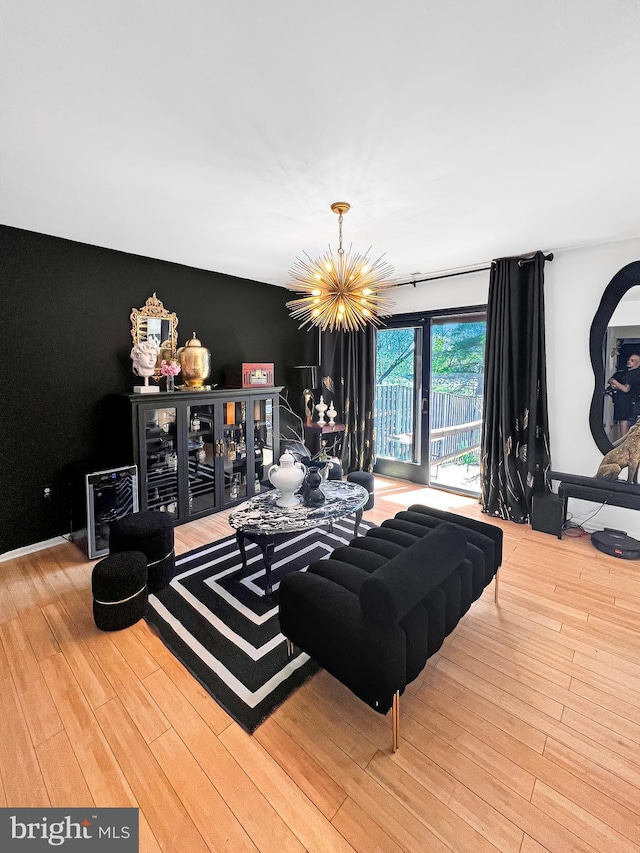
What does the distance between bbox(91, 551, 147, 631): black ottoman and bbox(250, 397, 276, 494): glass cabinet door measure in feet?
6.72

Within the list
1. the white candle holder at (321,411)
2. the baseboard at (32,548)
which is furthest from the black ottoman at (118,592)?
the white candle holder at (321,411)

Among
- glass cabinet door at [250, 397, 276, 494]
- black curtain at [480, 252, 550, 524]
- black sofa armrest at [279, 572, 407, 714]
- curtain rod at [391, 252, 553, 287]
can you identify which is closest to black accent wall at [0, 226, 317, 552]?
glass cabinet door at [250, 397, 276, 494]

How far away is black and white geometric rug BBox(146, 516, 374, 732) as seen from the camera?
5.73ft

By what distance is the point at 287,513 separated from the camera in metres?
2.55

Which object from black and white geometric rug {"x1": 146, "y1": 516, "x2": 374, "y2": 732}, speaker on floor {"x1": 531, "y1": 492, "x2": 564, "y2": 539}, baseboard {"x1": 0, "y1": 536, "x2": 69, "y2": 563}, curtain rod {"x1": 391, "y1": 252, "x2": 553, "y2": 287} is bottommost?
black and white geometric rug {"x1": 146, "y1": 516, "x2": 374, "y2": 732}

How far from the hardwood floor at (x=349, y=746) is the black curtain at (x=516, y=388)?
1.53 m

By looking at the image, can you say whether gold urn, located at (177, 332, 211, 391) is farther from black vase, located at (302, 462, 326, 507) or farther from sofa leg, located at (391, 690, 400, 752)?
sofa leg, located at (391, 690, 400, 752)

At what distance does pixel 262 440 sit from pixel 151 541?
2.01m

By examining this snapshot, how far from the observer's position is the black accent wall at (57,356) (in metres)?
2.84

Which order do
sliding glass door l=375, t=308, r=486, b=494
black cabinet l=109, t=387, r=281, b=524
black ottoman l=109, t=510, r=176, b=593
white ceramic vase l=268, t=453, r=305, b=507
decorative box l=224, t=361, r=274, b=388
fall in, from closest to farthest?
black ottoman l=109, t=510, r=176, b=593 < white ceramic vase l=268, t=453, r=305, b=507 < black cabinet l=109, t=387, r=281, b=524 < decorative box l=224, t=361, r=274, b=388 < sliding glass door l=375, t=308, r=486, b=494

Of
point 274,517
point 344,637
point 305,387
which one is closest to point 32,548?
point 274,517

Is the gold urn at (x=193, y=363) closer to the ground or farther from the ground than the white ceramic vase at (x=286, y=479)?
farther from the ground

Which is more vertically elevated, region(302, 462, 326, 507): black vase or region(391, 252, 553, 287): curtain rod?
region(391, 252, 553, 287): curtain rod

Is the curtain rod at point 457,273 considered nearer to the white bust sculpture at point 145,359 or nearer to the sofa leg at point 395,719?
the white bust sculpture at point 145,359
